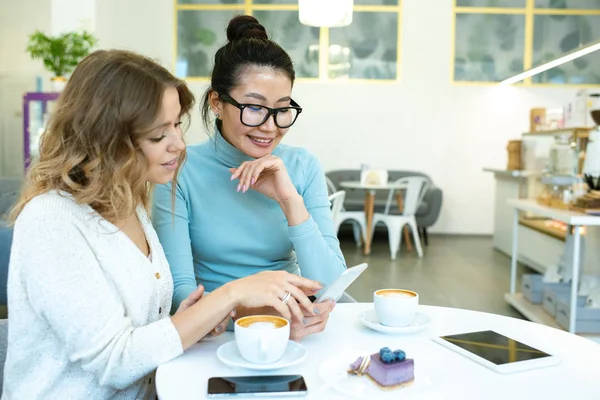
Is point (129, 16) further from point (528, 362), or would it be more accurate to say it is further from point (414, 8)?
point (528, 362)

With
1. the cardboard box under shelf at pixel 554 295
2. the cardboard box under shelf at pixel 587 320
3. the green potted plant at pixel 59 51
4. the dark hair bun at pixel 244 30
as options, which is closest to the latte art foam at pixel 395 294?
the dark hair bun at pixel 244 30

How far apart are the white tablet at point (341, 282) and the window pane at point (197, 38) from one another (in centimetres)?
726

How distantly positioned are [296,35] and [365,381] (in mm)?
7482

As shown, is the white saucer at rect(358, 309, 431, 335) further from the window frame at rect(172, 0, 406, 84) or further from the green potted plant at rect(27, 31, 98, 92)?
the window frame at rect(172, 0, 406, 84)

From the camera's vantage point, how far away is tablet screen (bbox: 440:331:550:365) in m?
1.00

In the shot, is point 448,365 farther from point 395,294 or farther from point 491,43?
point 491,43

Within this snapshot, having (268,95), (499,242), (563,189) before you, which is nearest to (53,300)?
(268,95)

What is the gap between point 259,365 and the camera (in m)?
0.92

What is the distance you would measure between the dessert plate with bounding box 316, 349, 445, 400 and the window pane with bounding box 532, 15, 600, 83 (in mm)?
7743

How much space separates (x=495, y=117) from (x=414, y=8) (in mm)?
1821

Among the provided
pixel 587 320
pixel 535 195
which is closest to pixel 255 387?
pixel 587 320

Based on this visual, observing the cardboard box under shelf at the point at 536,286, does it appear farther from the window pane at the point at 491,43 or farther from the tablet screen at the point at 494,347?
the window pane at the point at 491,43

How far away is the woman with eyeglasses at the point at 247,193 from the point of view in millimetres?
1425

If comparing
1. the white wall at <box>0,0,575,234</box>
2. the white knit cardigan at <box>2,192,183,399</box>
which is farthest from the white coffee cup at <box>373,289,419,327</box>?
the white wall at <box>0,0,575,234</box>
